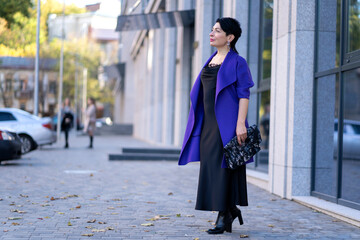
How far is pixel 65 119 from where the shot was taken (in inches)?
879

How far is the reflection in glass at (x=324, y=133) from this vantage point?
810 centimetres

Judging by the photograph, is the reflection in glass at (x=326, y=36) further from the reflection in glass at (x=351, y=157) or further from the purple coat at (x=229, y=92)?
the purple coat at (x=229, y=92)

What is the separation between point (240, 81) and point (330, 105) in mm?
3054

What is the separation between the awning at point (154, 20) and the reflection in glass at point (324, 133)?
10139mm

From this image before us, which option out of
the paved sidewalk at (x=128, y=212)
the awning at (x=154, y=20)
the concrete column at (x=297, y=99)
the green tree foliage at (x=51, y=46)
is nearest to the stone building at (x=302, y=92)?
the concrete column at (x=297, y=99)

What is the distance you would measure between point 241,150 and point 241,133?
152mm

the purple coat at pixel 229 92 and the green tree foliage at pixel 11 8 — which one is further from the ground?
the green tree foliage at pixel 11 8

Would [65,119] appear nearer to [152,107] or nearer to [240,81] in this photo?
[152,107]

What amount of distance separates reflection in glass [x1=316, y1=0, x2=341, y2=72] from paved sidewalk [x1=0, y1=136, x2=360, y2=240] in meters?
2.00

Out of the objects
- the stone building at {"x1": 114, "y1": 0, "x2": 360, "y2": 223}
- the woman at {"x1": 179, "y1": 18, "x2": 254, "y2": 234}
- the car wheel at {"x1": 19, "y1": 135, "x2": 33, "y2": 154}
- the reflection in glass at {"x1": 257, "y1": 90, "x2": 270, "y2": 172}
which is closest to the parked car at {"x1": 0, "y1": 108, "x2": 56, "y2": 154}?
the car wheel at {"x1": 19, "y1": 135, "x2": 33, "y2": 154}

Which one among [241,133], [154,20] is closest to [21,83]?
[154,20]

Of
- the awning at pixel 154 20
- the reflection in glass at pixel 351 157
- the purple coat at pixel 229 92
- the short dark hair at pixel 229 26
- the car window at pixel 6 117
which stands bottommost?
the reflection in glass at pixel 351 157

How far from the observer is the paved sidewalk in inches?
221

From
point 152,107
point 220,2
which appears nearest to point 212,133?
point 220,2
